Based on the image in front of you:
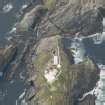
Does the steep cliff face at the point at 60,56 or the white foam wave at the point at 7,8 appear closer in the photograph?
the steep cliff face at the point at 60,56

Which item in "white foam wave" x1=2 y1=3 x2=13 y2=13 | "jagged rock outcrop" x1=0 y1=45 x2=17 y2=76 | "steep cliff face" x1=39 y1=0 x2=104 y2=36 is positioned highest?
"white foam wave" x1=2 y1=3 x2=13 y2=13

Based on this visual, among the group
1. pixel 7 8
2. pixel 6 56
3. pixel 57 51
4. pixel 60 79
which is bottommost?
pixel 60 79

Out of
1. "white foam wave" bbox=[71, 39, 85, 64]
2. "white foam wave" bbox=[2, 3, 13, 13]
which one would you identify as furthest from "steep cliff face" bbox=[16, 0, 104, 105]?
"white foam wave" bbox=[2, 3, 13, 13]

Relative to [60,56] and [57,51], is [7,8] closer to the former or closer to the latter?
[57,51]

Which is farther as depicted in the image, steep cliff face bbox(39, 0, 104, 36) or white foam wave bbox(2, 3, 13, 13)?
white foam wave bbox(2, 3, 13, 13)

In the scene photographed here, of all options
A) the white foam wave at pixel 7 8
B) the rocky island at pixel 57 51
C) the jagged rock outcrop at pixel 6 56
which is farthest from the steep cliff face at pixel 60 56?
the white foam wave at pixel 7 8

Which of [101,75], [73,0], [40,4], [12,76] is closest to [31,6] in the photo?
[40,4]

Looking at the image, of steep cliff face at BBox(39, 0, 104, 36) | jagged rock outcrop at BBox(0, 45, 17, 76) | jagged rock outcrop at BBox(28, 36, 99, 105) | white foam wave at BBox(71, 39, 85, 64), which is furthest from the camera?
steep cliff face at BBox(39, 0, 104, 36)

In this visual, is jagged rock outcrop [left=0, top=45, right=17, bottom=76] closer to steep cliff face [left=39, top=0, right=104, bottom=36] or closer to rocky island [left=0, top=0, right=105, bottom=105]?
rocky island [left=0, top=0, right=105, bottom=105]

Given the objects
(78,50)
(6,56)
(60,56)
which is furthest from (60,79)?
(6,56)

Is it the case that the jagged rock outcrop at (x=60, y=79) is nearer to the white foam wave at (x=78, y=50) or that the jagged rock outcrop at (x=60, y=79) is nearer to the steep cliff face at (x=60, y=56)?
the steep cliff face at (x=60, y=56)
